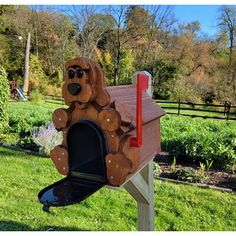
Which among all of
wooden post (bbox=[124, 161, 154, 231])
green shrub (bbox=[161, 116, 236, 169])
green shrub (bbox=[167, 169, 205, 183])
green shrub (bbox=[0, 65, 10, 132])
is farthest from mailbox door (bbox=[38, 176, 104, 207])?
green shrub (bbox=[0, 65, 10, 132])

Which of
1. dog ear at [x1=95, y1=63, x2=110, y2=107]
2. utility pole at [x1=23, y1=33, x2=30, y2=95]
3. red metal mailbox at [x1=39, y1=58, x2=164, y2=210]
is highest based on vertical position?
utility pole at [x1=23, y1=33, x2=30, y2=95]

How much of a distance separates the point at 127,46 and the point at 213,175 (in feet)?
13.3

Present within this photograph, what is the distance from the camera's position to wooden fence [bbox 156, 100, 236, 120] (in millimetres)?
6348

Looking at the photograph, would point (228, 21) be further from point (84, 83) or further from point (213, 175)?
point (84, 83)

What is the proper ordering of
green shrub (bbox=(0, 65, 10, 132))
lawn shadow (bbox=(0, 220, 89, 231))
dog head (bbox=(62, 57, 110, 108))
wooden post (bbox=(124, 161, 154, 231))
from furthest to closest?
1. green shrub (bbox=(0, 65, 10, 132))
2. lawn shadow (bbox=(0, 220, 89, 231))
3. wooden post (bbox=(124, 161, 154, 231))
4. dog head (bbox=(62, 57, 110, 108))

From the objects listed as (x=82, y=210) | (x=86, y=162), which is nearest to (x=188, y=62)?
(x=82, y=210)

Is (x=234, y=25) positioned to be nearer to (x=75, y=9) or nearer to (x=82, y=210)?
(x=75, y=9)

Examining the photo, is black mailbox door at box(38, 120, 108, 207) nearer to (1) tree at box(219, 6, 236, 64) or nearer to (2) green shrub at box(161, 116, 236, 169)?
(2) green shrub at box(161, 116, 236, 169)

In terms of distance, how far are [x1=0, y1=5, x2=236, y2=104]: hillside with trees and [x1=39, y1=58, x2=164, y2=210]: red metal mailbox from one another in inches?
171

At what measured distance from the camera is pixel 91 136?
0.77m

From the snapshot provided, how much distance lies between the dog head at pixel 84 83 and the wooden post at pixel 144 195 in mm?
375

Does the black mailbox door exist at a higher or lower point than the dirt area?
higher

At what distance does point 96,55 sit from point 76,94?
4715 mm

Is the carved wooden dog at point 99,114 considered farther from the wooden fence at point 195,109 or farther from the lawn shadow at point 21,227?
the wooden fence at point 195,109
